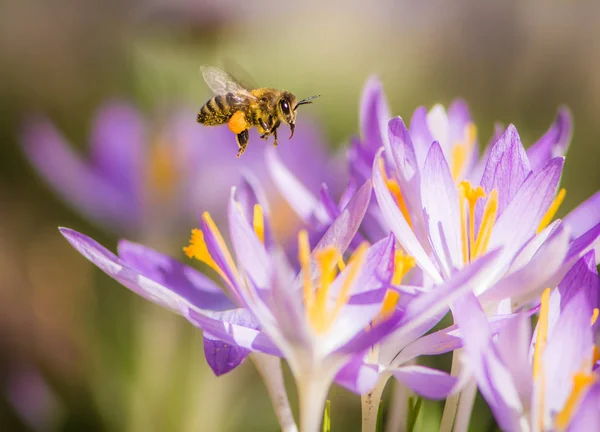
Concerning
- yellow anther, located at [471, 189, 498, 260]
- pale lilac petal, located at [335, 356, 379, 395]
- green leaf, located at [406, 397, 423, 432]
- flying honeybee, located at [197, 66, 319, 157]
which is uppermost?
flying honeybee, located at [197, 66, 319, 157]

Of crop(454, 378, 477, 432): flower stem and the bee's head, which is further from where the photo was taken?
the bee's head

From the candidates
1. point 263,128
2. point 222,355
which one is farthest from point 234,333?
point 263,128

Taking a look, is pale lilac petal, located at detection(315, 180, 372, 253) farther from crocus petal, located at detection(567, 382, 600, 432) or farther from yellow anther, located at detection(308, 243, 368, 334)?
crocus petal, located at detection(567, 382, 600, 432)

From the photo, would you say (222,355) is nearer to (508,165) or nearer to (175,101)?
(508,165)

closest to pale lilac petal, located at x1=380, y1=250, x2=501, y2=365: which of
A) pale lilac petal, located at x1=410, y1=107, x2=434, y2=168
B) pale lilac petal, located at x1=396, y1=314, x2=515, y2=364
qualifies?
pale lilac petal, located at x1=396, y1=314, x2=515, y2=364

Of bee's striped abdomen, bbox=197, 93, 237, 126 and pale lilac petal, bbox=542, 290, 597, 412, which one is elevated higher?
bee's striped abdomen, bbox=197, 93, 237, 126

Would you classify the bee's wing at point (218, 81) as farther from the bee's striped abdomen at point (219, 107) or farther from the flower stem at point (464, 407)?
the flower stem at point (464, 407)

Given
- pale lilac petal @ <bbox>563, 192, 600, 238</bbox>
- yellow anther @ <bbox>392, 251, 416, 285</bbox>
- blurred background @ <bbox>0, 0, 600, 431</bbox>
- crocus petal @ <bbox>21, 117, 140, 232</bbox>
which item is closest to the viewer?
yellow anther @ <bbox>392, 251, 416, 285</bbox>

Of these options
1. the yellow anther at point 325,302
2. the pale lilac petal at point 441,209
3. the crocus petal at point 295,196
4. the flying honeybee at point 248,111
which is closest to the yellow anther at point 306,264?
the yellow anther at point 325,302
